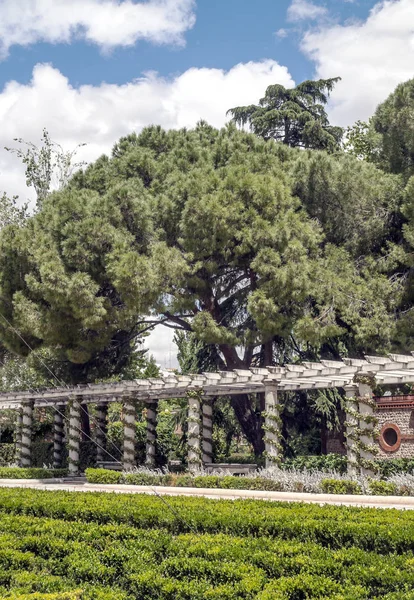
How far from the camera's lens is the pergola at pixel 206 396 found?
15.9 meters

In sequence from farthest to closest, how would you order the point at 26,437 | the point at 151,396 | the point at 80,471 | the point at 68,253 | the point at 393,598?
1. the point at 26,437
2. the point at 80,471
3. the point at 151,396
4. the point at 68,253
5. the point at 393,598

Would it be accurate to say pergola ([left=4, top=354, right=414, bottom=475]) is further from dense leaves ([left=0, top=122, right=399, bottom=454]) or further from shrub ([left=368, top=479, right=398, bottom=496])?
dense leaves ([left=0, top=122, right=399, bottom=454])

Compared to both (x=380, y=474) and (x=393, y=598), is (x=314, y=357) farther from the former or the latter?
(x=393, y=598)

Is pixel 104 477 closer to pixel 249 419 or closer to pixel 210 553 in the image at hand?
pixel 249 419

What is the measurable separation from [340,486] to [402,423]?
555cm

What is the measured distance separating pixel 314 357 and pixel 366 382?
7969 mm

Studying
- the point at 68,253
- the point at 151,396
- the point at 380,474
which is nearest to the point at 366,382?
the point at 380,474

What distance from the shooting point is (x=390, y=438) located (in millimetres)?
20078

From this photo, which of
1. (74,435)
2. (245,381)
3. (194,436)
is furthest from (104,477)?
(245,381)

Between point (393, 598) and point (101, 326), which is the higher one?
point (101, 326)

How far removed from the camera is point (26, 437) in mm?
27156

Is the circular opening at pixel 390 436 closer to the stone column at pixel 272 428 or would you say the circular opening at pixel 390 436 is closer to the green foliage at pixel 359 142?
the stone column at pixel 272 428

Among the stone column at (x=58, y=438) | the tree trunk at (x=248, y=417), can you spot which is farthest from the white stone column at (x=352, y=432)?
the stone column at (x=58, y=438)

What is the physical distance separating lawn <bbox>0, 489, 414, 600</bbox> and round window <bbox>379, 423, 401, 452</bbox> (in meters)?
10.2
